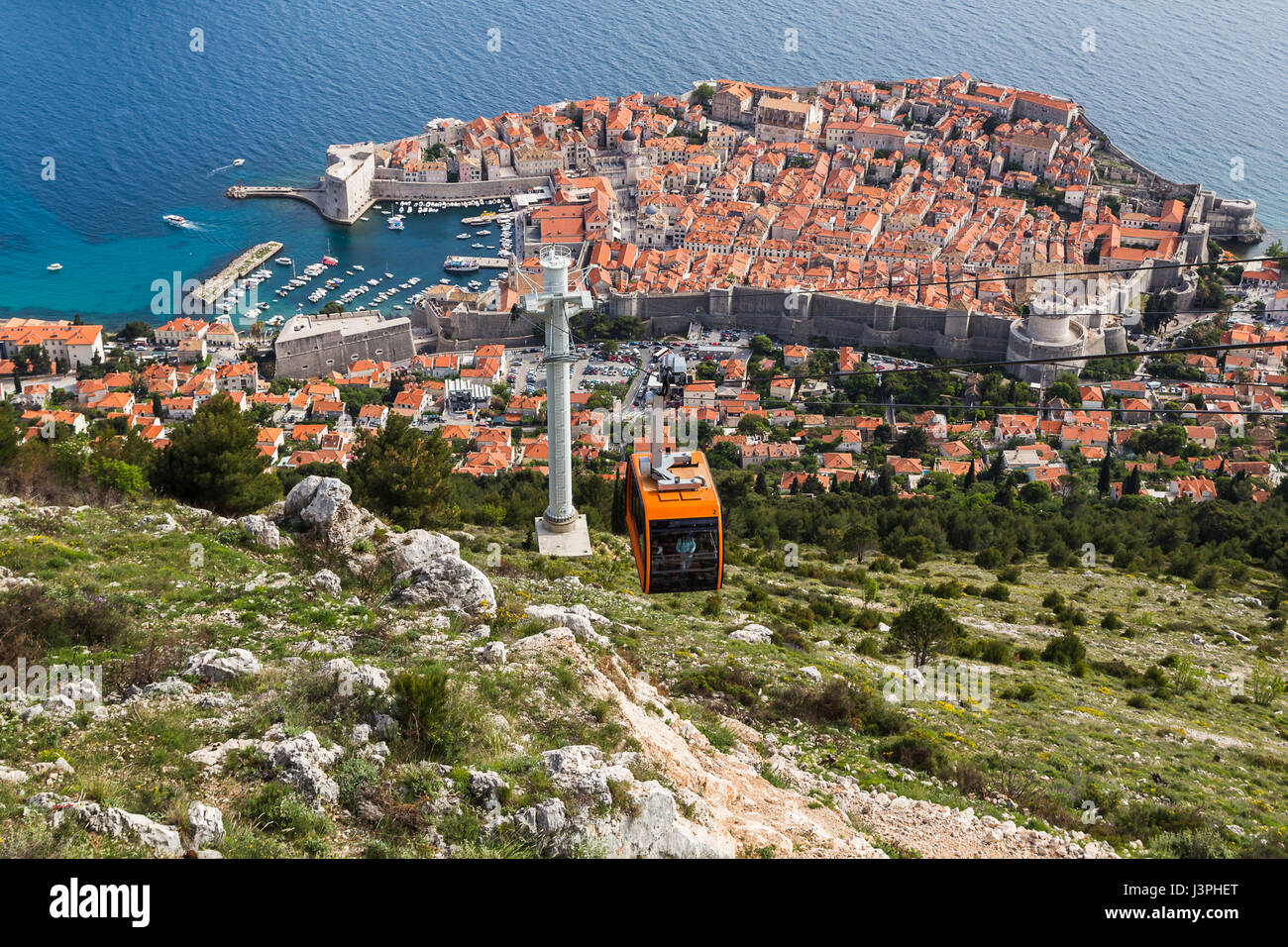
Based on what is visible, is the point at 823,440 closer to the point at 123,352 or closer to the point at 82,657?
the point at 123,352

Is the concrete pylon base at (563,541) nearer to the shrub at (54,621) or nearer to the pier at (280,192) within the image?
the shrub at (54,621)

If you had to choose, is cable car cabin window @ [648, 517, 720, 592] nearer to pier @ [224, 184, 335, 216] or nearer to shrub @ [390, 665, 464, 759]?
shrub @ [390, 665, 464, 759]

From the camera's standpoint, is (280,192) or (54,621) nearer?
(54,621)

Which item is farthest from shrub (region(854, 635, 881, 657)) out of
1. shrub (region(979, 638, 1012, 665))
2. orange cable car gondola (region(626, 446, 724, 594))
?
orange cable car gondola (region(626, 446, 724, 594))

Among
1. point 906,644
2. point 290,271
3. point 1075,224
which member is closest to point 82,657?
point 906,644

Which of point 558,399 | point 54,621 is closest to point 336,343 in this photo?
point 558,399

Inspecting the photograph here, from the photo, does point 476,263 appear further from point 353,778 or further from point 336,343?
point 353,778

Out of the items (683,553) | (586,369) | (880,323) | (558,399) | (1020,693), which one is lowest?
(1020,693)
